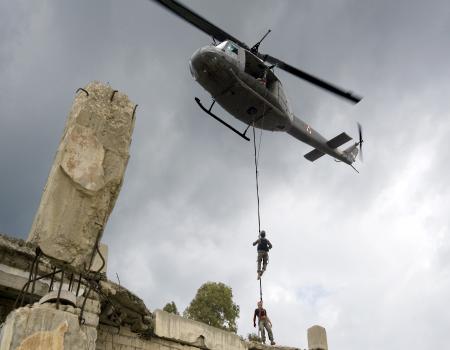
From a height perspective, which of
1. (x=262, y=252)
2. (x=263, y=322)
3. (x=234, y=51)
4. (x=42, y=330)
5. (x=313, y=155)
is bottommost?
(x=42, y=330)

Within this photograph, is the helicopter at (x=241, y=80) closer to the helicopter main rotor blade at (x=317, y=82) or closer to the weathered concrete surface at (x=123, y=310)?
the helicopter main rotor blade at (x=317, y=82)

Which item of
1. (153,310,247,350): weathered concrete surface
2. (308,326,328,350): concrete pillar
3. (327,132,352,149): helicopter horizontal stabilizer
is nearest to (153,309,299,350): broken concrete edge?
(153,310,247,350): weathered concrete surface

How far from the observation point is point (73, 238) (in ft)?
11.5

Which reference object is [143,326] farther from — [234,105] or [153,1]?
[153,1]

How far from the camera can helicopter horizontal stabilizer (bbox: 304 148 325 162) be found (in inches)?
677

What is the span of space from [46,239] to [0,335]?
2.97 ft

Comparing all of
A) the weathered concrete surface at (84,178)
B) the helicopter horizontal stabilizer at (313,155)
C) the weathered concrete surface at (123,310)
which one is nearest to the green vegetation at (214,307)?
the helicopter horizontal stabilizer at (313,155)

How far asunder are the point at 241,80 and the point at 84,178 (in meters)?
8.59

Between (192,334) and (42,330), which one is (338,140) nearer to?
(192,334)

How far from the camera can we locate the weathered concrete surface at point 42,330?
249 cm

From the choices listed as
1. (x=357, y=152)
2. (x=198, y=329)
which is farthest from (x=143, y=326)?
(x=357, y=152)

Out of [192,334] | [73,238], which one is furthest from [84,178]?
[192,334]

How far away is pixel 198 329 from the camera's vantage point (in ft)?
22.1

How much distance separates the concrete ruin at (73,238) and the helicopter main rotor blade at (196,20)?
28.9 feet
